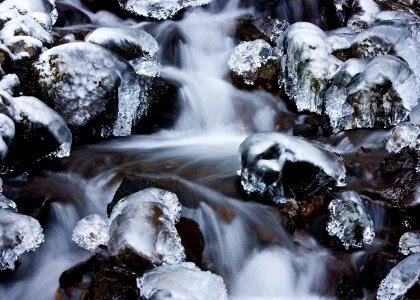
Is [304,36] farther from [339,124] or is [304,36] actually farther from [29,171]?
[29,171]

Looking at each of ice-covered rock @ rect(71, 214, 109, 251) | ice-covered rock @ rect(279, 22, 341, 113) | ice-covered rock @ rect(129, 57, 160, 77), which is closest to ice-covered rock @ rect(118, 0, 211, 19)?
ice-covered rock @ rect(129, 57, 160, 77)

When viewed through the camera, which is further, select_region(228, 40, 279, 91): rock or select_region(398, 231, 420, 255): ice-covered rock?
select_region(228, 40, 279, 91): rock

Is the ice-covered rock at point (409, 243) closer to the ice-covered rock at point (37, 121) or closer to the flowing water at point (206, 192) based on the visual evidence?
the flowing water at point (206, 192)

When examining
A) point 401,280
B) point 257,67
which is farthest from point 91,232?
point 257,67

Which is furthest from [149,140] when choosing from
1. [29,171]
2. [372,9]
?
[372,9]

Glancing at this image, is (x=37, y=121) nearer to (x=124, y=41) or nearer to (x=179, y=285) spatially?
(x=124, y=41)

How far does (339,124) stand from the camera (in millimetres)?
5684

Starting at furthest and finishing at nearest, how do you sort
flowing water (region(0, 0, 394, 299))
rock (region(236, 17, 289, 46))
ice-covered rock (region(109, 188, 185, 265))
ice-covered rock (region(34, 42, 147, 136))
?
rock (region(236, 17, 289, 46)) < ice-covered rock (region(34, 42, 147, 136)) < flowing water (region(0, 0, 394, 299)) < ice-covered rock (region(109, 188, 185, 265))

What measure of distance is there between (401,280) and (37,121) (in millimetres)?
3469

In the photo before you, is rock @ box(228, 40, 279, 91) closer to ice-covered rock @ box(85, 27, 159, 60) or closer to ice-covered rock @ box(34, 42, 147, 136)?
ice-covered rock @ box(85, 27, 159, 60)

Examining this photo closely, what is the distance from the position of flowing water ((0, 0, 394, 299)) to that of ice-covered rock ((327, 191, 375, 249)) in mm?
202

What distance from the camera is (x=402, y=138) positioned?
5.10 metres

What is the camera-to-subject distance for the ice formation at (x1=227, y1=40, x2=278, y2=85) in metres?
6.44

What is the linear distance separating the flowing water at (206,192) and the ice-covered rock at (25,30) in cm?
151
